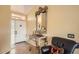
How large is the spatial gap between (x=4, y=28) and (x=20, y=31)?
427mm

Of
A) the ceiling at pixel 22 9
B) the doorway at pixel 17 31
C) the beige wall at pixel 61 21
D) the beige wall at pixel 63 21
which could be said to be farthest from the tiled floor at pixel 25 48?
the ceiling at pixel 22 9

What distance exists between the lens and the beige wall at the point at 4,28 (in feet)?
8.99

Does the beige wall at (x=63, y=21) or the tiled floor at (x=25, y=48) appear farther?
the tiled floor at (x=25, y=48)

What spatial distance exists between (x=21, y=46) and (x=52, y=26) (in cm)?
100

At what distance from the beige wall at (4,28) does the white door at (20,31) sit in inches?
8.3

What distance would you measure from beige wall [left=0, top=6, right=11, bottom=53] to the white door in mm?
212

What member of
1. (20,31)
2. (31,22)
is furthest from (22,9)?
(20,31)

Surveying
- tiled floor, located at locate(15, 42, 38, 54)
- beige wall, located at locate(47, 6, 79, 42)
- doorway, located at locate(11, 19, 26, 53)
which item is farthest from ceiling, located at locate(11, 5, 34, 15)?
tiled floor, located at locate(15, 42, 38, 54)

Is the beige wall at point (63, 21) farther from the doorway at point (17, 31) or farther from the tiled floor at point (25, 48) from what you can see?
the doorway at point (17, 31)

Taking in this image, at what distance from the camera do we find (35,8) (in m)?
2.92

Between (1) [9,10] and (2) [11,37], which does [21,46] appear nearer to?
(2) [11,37]

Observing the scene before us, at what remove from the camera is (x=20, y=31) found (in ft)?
9.82

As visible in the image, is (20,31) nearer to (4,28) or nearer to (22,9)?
(4,28)

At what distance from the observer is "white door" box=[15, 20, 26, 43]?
115 inches
